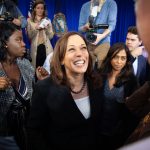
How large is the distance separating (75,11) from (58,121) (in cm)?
584

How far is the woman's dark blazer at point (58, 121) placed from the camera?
1897mm

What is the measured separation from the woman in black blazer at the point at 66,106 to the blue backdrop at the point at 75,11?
187 inches

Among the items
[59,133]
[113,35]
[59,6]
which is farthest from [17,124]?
[113,35]

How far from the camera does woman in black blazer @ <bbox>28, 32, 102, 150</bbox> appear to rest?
1.90 metres

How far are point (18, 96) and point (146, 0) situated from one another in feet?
6.58

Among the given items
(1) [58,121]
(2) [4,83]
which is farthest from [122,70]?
(1) [58,121]

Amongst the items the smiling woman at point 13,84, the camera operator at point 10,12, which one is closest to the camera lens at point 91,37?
the camera operator at point 10,12

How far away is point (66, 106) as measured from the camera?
1927 mm

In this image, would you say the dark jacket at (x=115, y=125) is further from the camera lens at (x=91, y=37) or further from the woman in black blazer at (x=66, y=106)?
the camera lens at (x=91, y=37)

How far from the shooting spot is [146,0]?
18.5 inches

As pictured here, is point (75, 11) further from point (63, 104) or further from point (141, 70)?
point (63, 104)

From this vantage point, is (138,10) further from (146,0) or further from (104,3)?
(104,3)

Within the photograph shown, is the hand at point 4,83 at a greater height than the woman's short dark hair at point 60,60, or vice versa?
the woman's short dark hair at point 60,60

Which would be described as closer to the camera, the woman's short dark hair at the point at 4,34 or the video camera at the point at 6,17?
the woman's short dark hair at the point at 4,34
